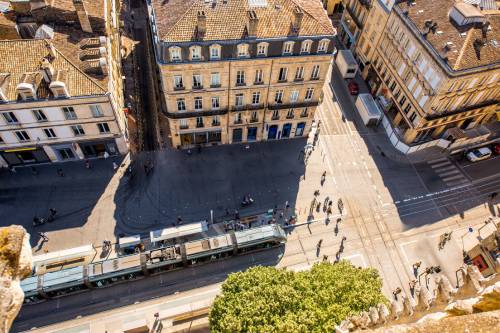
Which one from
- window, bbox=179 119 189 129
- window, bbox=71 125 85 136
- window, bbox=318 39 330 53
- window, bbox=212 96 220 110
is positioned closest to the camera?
window, bbox=318 39 330 53

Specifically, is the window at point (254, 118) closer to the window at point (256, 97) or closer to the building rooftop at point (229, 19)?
the window at point (256, 97)

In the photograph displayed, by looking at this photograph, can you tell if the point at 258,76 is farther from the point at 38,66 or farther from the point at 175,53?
the point at 38,66

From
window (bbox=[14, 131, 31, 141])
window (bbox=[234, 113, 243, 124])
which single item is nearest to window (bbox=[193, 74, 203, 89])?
window (bbox=[234, 113, 243, 124])

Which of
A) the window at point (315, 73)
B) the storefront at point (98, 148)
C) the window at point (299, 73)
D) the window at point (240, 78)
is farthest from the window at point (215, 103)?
the storefront at point (98, 148)

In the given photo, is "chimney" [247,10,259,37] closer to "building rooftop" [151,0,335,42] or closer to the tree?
"building rooftop" [151,0,335,42]

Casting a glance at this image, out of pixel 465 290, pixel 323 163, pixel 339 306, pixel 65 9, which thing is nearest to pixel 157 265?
pixel 339 306

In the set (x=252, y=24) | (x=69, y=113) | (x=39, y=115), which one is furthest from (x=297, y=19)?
(x=39, y=115)
